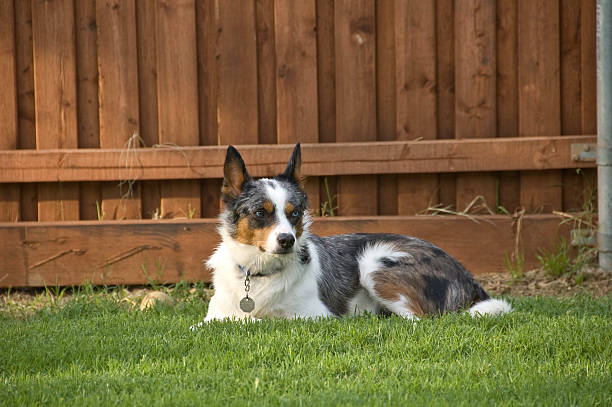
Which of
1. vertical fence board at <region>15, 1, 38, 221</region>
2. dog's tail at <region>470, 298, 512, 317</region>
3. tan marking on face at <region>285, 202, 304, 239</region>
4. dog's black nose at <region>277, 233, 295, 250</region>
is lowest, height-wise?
dog's tail at <region>470, 298, 512, 317</region>

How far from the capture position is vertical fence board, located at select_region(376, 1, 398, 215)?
21.9ft

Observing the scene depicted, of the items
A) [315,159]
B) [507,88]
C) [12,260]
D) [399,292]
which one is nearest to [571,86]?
[507,88]

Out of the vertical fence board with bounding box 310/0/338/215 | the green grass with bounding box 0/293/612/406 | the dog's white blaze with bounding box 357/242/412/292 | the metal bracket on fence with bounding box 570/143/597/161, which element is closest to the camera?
the green grass with bounding box 0/293/612/406

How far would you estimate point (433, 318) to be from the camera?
504 cm

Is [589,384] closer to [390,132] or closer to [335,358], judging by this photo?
[335,358]

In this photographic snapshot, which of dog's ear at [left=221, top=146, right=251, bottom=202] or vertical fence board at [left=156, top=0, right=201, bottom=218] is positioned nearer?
dog's ear at [left=221, top=146, right=251, bottom=202]

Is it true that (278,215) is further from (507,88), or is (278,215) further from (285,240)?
(507,88)

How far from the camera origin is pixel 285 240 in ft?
15.4

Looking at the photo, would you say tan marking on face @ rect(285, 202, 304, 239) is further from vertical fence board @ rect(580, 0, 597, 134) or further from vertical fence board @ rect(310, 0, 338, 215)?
vertical fence board @ rect(580, 0, 597, 134)

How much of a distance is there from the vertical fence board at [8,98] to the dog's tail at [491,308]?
4005mm

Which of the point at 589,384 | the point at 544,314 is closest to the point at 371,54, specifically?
the point at 544,314

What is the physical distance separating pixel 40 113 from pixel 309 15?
245 centimetres

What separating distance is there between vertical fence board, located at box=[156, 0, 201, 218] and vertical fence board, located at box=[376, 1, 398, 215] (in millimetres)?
1584

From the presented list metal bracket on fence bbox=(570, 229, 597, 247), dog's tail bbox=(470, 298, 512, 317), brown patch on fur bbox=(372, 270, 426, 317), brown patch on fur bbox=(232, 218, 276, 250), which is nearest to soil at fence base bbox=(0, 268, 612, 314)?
metal bracket on fence bbox=(570, 229, 597, 247)
